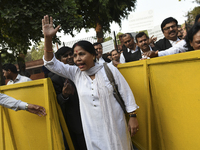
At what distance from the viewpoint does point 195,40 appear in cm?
169

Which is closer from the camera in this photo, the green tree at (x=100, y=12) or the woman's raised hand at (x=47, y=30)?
the woman's raised hand at (x=47, y=30)

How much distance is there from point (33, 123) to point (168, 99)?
5.79 feet

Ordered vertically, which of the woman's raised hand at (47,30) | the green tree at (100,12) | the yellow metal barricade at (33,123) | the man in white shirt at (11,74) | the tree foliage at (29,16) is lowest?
the yellow metal barricade at (33,123)

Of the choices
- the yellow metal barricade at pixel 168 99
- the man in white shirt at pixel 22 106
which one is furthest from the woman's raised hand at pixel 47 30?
the yellow metal barricade at pixel 168 99

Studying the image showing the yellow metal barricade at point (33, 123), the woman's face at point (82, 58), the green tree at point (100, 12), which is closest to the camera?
the woman's face at point (82, 58)

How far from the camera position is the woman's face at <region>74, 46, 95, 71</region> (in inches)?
75.1

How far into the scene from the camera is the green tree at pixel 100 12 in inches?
459

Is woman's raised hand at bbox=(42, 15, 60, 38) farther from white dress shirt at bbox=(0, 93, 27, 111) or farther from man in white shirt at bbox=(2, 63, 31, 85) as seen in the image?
man in white shirt at bbox=(2, 63, 31, 85)

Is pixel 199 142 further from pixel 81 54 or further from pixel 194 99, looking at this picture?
pixel 81 54

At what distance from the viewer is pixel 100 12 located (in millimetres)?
11812

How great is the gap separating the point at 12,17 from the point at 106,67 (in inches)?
186

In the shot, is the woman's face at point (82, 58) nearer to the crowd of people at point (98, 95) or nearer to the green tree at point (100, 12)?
the crowd of people at point (98, 95)

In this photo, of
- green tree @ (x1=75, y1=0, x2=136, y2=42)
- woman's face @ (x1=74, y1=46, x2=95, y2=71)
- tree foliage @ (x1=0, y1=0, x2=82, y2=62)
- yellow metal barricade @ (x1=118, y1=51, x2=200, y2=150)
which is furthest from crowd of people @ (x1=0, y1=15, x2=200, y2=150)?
green tree @ (x1=75, y1=0, x2=136, y2=42)

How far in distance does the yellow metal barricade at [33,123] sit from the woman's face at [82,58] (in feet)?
1.68
